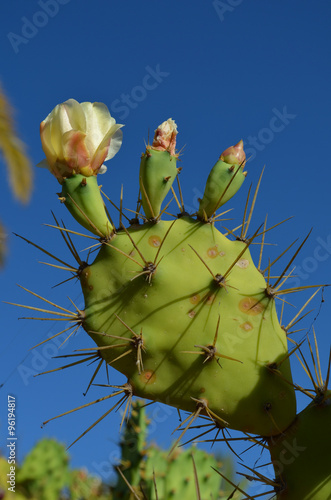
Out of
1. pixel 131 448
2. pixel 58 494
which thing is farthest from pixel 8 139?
pixel 58 494

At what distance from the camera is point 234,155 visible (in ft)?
4.53

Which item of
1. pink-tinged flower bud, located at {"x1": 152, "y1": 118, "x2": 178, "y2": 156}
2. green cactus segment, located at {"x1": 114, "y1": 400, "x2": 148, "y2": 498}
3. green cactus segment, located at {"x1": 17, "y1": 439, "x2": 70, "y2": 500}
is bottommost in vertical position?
green cactus segment, located at {"x1": 114, "y1": 400, "x2": 148, "y2": 498}

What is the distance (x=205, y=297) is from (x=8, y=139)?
13.2ft

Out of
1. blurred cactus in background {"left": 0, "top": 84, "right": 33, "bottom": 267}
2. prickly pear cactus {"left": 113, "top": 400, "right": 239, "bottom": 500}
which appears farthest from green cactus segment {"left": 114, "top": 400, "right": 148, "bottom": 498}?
blurred cactus in background {"left": 0, "top": 84, "right": 33, "bottom": 267}

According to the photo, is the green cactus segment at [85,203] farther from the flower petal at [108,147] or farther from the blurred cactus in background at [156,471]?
the blurred cactus in background at [156,471]

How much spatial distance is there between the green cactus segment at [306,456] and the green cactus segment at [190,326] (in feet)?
0.14

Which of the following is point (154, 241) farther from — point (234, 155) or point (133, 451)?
point (133, 451)

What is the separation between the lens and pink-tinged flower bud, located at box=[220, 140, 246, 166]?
1.38 m

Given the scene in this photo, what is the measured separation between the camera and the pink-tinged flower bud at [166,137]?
1395 mm

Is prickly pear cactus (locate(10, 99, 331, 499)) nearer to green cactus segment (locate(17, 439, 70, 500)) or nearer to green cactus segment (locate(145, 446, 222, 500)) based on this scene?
green cactus segment (locate(145, 446, 222, 500))

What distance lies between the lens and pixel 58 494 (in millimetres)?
5410

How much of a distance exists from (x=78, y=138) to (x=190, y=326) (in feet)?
1.66

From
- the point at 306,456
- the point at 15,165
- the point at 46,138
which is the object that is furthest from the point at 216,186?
the point at 15,165

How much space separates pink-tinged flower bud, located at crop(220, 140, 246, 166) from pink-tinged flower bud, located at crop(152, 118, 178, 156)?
12 cm
